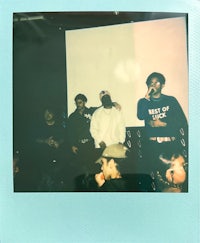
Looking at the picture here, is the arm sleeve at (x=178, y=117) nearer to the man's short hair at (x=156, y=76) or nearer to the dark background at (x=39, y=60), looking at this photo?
the man's short hair at (x=156, y=76)

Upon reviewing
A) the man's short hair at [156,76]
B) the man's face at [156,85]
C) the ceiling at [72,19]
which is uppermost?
the ceiling at [72,19]

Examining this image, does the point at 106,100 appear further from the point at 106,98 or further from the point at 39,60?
the point at 39,60

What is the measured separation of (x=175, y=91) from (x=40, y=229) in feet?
2.13

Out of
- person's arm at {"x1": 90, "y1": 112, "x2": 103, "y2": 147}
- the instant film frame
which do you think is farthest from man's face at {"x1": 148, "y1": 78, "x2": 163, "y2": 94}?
person's arm at {"x1": 90, "y1": 112, "x2": 103, "y2": 147}

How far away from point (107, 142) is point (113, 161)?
0.07 metres

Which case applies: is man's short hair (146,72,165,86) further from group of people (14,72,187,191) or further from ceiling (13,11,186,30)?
ceiling (13,11,186,30)

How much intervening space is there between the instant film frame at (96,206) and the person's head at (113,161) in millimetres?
76

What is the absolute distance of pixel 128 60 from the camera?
1055 millimetres

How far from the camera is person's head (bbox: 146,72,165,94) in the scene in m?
1.06

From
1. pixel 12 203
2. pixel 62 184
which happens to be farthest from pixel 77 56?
pixel 12 203

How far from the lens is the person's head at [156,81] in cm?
106

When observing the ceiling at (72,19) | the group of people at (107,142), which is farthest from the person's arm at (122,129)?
the ceiling at (72,19)

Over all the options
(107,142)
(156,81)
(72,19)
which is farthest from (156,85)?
(72,19)

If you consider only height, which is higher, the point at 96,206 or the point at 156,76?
the point at 156,76
